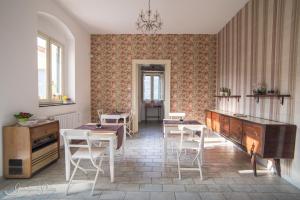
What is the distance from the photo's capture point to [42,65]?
4.55 meters

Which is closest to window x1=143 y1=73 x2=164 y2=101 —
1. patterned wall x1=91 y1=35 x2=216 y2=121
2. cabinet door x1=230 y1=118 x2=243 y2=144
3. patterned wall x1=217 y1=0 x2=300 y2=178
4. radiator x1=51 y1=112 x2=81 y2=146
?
patterned wall x1=91 y1=35 x2=216 y2=121

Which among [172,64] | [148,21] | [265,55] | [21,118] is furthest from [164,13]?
[21,118]

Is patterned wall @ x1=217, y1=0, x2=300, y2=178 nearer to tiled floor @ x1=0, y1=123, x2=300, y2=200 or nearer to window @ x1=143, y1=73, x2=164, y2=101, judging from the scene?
tiled floor @ x1=0, y1=123, x2=300, y2=200

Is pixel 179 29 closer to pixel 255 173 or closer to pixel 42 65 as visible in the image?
pixel 42 65

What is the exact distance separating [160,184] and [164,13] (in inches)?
158

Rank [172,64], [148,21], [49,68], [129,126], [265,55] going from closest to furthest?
[265,55], [148,21], [49,68], [129,126], [172,64]

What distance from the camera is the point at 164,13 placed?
5.18 m

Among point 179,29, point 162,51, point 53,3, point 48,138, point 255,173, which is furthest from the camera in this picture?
point 162,51

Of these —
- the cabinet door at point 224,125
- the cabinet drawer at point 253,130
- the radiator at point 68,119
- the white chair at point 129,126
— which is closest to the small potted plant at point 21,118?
the radiator at point 68,119

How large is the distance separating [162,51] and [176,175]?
4.48 meters

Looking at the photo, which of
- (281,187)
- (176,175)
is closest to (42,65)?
(176,175)

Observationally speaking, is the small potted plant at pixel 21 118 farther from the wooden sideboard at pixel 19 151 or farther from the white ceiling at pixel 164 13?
the white ceiling at pixel 164 13

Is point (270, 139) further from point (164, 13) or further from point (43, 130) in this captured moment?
point (164, 13)

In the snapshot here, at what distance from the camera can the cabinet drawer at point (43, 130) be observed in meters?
3.18
